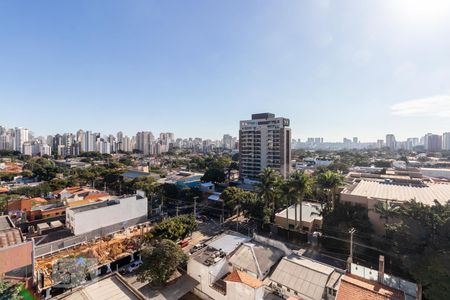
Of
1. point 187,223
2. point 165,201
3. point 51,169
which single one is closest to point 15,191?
point 51,169

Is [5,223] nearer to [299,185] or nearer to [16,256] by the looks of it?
[16,256]

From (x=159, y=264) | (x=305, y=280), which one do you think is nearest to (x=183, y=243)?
(x=159, y=264)

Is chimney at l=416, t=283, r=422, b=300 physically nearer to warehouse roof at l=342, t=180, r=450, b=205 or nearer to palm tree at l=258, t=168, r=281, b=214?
warehouse roof at l=342, t=180, r=450, b=205

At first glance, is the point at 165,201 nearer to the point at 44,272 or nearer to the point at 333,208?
the point at 44,272

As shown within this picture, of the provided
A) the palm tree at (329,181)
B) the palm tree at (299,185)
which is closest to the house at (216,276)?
the palm tree at (299,185)

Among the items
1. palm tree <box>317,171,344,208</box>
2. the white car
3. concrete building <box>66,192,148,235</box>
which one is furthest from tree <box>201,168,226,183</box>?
the white car

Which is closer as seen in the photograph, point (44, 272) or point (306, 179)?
point (44, 272)

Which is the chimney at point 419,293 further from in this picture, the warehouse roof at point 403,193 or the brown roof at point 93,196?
the brown roof at point 93,196
